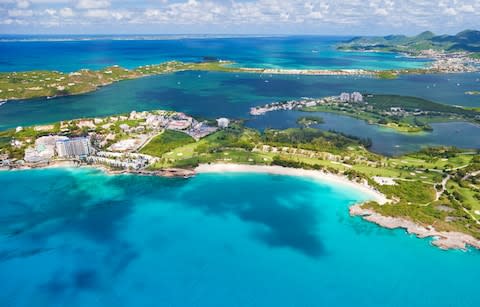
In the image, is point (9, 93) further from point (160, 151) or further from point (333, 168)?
point (333, 168)

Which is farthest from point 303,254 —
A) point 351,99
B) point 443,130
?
point 351,99

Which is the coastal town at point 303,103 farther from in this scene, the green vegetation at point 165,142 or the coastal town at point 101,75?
the coastal town at point 101,75

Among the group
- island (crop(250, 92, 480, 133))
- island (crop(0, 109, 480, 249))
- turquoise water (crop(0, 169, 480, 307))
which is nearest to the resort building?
island (crop(250, 92, 480, 133))

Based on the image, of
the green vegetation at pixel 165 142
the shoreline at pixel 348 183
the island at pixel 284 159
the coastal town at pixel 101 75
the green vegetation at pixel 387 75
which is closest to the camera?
the shoreline at pixel 348 183

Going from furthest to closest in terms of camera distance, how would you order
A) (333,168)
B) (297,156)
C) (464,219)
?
(297,156) < (333,168) < (464,219)

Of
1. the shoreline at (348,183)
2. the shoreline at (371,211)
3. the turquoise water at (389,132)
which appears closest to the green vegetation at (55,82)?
the shoreline at (348,183)
